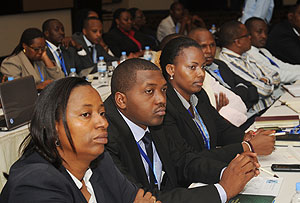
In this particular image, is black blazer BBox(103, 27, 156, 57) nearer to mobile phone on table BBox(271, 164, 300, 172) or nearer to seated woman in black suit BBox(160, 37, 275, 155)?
seated woman in black suit BBox(160, 37, 275, 155)

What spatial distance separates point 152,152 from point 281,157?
0.70 metres

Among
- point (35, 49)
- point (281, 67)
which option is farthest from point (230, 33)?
point (35, 49)

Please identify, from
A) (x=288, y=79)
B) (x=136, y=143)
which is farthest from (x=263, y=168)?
(x=288, y=79)

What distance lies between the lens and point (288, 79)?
4.86 meters

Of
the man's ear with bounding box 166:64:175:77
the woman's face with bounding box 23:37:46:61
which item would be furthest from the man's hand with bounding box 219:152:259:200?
the woman's face with bounding box 23:37:46:61

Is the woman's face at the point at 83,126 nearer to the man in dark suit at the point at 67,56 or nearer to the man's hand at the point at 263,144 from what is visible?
the man's hand at the point at 263,144

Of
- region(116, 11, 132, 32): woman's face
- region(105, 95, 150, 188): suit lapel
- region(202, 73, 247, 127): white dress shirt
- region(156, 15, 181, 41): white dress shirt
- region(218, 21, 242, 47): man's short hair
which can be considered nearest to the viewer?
region(105, 95, 150, 188): suit lapel

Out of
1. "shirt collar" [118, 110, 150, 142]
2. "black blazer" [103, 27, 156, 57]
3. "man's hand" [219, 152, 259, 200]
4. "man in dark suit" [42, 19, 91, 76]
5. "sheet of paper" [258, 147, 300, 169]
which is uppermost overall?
"shirt collar" [118, 110, 150, 142]

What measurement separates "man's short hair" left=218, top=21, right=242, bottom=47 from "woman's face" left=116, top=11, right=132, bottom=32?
3.05 metres

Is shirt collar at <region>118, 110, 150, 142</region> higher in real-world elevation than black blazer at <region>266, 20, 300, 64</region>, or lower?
higher

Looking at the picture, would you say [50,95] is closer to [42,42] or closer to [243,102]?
[243,102]

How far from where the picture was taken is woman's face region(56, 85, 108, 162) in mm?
1513

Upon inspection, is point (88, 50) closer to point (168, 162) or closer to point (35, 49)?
point (35, 49)

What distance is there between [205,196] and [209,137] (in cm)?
85
